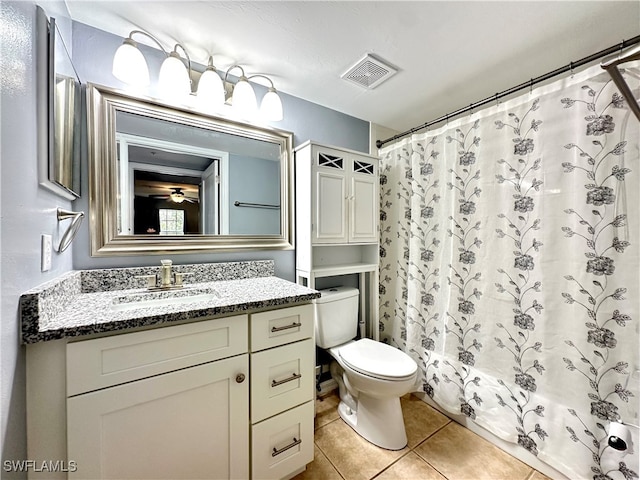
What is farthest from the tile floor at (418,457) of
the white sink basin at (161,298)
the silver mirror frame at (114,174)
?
the silver mirror frame at (114,174)

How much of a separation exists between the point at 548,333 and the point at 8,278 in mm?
1934

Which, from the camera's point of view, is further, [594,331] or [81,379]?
[594,331]

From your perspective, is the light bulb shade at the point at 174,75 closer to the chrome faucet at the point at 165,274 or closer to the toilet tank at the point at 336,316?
the chrome faucet at the point at 165,274

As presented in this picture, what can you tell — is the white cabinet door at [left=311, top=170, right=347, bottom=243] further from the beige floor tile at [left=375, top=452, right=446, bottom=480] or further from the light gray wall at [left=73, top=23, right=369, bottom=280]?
the beige floor tile at [left=375, top=452, right=446, bottom=480]

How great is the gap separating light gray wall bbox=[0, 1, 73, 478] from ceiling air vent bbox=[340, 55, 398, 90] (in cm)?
125

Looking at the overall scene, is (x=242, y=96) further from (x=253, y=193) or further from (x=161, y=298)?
(x=161, y=298)

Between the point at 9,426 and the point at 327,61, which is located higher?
the point at 327,61

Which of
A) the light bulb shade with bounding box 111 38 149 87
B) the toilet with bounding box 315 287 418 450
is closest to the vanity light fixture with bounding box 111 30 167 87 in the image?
the light bulb shade with bounding box 111 38 149 87

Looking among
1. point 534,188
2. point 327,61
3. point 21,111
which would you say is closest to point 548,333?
point 534,188

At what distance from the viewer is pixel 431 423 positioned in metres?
1.54

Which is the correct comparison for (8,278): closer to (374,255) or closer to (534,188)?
(374,255)

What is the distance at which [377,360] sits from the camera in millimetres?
1426

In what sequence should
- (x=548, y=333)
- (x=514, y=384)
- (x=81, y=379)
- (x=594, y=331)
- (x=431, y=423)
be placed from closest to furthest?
(x=81, y=379) → (x=594, y=331) → (x=548, y=333) → (x=514, y=384) → (x=431, y=423)

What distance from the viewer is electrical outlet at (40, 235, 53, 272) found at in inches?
30.9
